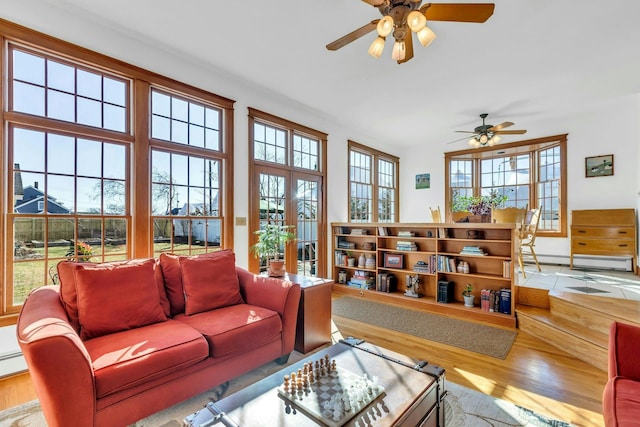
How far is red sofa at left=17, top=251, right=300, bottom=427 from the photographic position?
142cm

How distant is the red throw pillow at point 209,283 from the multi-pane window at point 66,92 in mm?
1585

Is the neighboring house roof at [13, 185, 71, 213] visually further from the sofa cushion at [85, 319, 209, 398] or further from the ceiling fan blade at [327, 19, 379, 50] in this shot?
the ceiling fan blade at [327, 19, 379, 50]

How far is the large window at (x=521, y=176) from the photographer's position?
5.70m

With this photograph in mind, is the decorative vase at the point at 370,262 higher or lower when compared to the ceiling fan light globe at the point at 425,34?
lower

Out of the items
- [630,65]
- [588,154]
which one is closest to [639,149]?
[588,154]

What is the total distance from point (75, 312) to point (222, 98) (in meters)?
2.71

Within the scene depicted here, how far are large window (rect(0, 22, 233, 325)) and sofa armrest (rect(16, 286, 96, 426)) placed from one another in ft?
4.33

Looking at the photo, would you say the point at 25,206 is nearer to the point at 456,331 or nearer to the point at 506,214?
the point at 456,331

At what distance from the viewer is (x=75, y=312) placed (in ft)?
6.49

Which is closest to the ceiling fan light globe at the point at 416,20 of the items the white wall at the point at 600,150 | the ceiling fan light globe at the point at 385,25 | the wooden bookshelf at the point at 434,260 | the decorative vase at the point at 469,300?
the ceiling fan light globe at the point at 385,25

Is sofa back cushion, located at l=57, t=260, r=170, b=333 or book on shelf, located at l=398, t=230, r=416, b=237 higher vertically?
book on shelf, located at l=398, t=230, r=416, b=237

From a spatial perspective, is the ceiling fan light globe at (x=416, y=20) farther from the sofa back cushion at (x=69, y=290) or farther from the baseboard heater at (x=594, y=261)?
the baseboard heater at (x=594, y=261)

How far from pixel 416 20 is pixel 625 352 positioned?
7.48ft

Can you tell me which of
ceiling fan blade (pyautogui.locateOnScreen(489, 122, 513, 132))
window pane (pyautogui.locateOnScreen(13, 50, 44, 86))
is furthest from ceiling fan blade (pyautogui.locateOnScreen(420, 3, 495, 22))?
window pane (pyautogui.locateOnScreen(13, 50, 44, 86))
